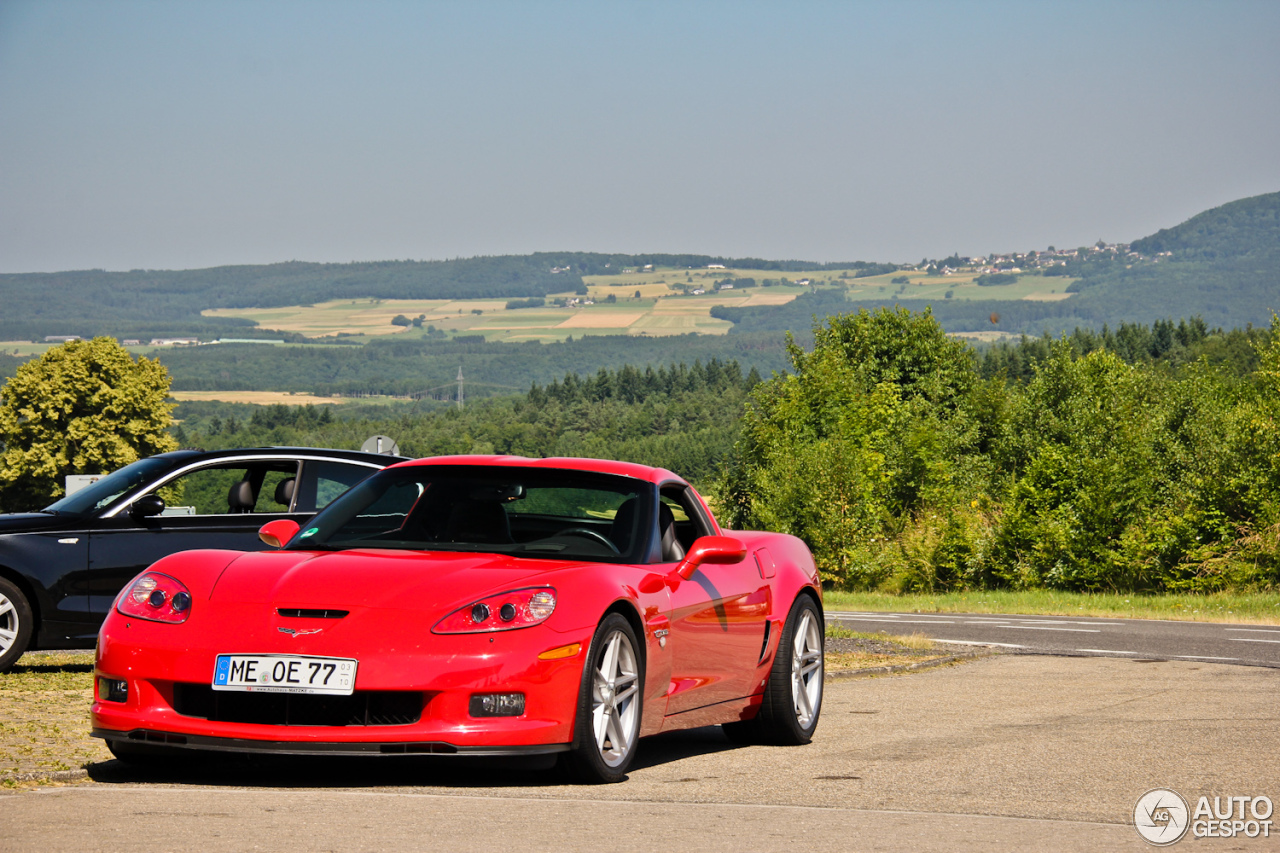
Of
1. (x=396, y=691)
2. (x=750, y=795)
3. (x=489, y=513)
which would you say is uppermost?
(x=489, y=513)

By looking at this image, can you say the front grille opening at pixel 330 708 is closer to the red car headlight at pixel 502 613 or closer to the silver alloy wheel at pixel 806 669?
the red car headlight at pixel 502 613

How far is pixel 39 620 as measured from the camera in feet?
36.4

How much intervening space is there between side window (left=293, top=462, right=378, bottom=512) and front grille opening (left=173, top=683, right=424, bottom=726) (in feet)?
19.7

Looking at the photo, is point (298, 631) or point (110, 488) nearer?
point (298, 631)

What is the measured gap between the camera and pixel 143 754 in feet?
21.7

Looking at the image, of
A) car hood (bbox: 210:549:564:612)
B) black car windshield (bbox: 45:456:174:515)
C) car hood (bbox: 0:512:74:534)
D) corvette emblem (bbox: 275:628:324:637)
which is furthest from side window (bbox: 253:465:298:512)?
corvette emblem (bbox: 275:628:324:637)

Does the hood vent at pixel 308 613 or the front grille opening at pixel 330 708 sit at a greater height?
the hood vent at pixel 308 613

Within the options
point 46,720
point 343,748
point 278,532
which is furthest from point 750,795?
point 46,720

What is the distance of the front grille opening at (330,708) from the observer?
5.88 m

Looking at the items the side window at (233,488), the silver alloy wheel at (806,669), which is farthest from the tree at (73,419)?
the silver alloy wheel at (806,669)

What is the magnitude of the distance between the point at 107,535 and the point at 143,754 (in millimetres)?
4953

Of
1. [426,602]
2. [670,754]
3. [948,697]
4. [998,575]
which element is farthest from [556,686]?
[998,575]

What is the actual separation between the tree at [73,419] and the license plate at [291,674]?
61382mm

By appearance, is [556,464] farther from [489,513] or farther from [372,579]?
[372,579]
